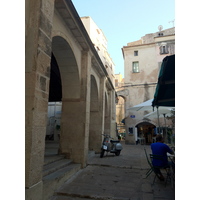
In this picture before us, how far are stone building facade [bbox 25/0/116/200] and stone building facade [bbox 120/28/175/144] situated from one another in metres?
8.97

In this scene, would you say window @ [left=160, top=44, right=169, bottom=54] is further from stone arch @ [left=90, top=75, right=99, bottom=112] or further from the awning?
the awning

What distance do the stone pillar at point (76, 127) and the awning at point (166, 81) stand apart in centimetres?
236

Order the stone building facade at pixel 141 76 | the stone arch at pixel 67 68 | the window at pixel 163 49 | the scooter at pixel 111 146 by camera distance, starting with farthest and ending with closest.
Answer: the window at pixel 163 49 → the stone building facade at pixel 141 76 → the scooter at pixel 111 146 → the stone arch at pixel 67 68

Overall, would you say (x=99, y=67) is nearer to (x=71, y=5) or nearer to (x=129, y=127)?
(x=71, y=5)

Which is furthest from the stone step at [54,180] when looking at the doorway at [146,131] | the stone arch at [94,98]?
the doorway at [146,131]

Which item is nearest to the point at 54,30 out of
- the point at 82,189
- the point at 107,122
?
the point at 82,189

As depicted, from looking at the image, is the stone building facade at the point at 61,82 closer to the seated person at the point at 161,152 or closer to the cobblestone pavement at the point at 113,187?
the cobblestone pavement at the point at 113,187

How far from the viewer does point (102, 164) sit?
20.9 ft

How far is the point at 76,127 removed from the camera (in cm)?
597

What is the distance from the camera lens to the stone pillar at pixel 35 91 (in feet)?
9.06

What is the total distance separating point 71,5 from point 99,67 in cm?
422

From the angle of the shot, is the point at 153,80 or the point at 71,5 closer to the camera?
the point at 71,5

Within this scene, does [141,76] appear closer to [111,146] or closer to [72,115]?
[111,146]
